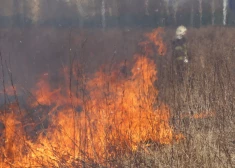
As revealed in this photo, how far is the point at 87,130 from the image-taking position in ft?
17.1

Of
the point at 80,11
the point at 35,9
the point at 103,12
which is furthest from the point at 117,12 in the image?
the point at 35,9

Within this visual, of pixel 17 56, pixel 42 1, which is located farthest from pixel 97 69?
pixel 42 1

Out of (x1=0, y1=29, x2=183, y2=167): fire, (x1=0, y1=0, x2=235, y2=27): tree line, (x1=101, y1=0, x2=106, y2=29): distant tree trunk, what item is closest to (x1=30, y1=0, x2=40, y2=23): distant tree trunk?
(x1=0, y1=0, x2=235, y2=27): tree line

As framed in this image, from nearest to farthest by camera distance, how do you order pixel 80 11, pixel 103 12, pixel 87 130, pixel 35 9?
pixel 87 130 < pixel 35 9 < pixel 80 11 < pixel 103 12

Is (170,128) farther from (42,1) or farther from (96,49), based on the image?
(42,1)

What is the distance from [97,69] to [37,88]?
6.11 ft

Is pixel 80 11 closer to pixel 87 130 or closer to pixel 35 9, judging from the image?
pixel 35 9

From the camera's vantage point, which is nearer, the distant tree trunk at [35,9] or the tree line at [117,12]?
the tree line at [117,12]

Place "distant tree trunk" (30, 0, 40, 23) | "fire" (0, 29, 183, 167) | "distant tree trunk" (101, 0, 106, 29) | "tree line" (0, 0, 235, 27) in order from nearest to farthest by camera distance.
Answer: "fire" (0, 29, 183, 167) < "tree line" (0, 0, 235, 27) < "distant tree trunk" (30, 0, 40, 23) < "distant tree trunk" (101, 0, 106, 29)

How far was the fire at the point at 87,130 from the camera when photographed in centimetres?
404

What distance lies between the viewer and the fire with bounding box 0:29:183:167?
4043mm

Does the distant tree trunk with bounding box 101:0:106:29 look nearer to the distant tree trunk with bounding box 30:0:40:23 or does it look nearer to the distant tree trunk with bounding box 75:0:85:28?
the distant tree trunk with bounding box 75:0:85:28

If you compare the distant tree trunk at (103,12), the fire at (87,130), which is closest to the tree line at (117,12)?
the distant tree trunk at (103,12)

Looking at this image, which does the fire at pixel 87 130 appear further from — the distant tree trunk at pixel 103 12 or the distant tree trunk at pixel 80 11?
the distant tree trunk at pixel 103 12
